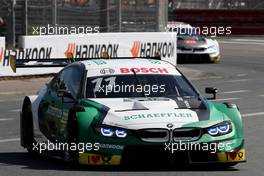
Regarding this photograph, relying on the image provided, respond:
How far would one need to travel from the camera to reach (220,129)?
9586mm

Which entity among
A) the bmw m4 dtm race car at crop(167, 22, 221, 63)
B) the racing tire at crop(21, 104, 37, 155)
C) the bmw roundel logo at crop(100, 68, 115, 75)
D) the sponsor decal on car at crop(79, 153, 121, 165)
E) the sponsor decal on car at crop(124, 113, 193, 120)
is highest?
Result: the bmw roundel logo at crop(100, 68, 115, 75)

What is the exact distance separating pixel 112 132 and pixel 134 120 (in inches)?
10.9

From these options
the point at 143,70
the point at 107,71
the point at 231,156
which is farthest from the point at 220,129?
the point at 107,71

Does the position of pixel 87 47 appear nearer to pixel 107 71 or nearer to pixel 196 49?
pixel 196 49

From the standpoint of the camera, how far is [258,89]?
2241cm

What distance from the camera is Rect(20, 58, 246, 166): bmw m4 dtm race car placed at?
939cm

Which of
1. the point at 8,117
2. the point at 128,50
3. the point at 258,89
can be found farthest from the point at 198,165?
the point at 128,50

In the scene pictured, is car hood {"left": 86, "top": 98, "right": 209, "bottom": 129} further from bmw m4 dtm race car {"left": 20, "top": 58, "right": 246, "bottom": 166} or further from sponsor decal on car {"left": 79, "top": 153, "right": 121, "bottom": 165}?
sponsor decal on car {"left": 79, "top": 153, "right": 121, "bottom": 165}

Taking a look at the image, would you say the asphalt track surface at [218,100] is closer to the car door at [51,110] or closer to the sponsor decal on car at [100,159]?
the sponsor decal on car at [100,159]

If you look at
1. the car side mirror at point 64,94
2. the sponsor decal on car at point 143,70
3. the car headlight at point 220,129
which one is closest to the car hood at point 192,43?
the sponsor decal on car at point 143,70

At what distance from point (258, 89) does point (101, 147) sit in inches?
533

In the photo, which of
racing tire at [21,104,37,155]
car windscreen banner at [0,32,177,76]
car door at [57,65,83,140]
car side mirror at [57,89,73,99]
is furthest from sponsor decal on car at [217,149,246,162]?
car windscreen banner at [0,32,177,76]

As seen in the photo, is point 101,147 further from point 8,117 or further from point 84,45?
point 84,45

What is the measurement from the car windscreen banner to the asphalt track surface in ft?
6.18
